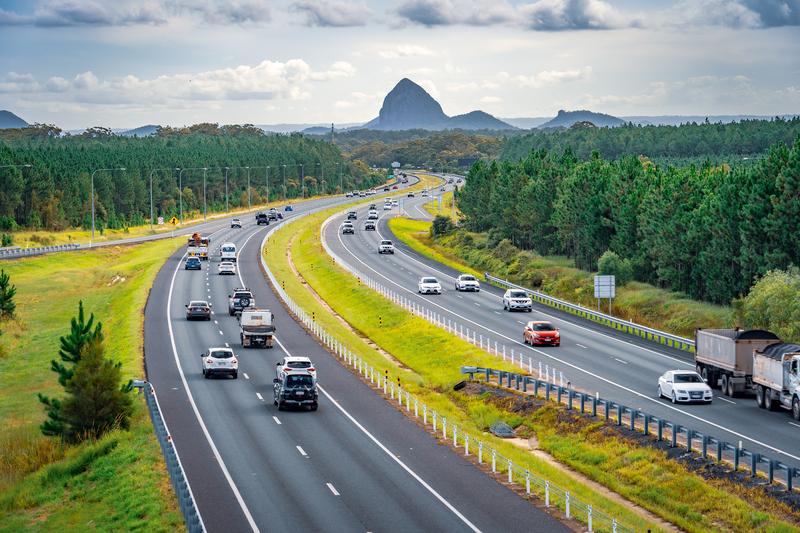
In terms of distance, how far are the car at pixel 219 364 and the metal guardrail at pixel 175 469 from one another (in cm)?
581

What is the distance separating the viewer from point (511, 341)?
73.0m

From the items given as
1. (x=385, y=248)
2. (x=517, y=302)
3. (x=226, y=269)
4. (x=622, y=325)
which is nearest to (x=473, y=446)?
(x=622, y=325)

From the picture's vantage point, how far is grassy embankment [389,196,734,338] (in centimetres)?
8275

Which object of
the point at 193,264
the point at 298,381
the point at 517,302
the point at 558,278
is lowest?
the point at 558,278

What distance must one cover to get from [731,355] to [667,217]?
153 ft

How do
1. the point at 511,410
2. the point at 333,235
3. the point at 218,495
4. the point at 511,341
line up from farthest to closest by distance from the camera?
the point at 333,235 < the point at 511,341 < the point at 511,410 < the point at 218,495

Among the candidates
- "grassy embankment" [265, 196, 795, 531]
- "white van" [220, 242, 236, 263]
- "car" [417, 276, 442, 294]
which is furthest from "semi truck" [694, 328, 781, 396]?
"white van" [220, 242, 236, 263]

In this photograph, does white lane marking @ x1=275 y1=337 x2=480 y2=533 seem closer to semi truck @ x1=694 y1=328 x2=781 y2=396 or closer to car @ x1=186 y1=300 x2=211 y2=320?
semi truck @ x1=694 y1=328 x2=781 y2=396

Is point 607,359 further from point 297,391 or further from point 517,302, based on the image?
point 517,302

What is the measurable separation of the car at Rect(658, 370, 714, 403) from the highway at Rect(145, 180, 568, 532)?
1153cm

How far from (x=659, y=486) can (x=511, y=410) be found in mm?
15634

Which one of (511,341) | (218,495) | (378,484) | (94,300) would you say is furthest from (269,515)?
(94,300)

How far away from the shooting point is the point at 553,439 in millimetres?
47656

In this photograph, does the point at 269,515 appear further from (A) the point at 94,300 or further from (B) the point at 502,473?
(A) the point at 94,300
